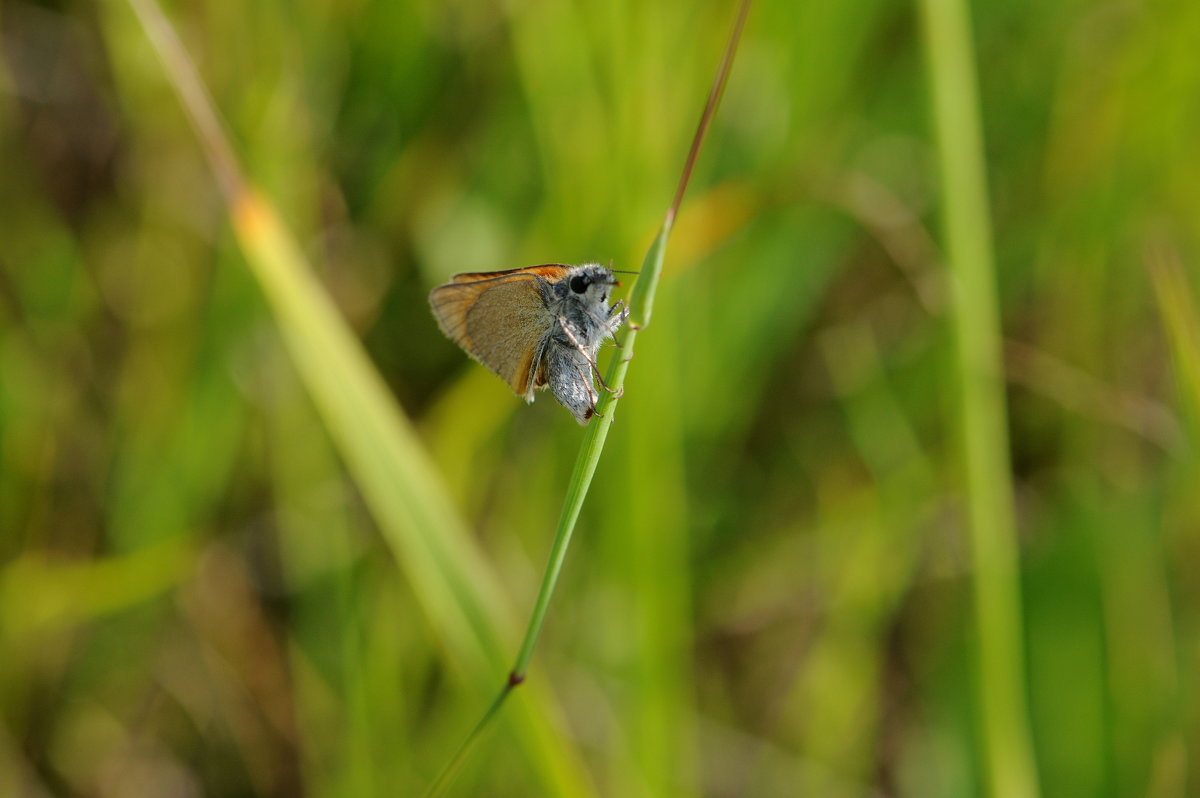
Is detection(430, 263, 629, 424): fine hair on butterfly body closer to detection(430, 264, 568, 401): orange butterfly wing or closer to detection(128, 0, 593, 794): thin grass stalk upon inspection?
detection(430, 264, 568, 401): orange butterfly wing

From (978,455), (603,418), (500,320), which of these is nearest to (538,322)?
(500,320)

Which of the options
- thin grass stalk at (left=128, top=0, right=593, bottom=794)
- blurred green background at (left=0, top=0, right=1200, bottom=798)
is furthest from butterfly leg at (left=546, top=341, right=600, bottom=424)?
blurred green background at (left=0, top=0, right=1200, bottom=798)

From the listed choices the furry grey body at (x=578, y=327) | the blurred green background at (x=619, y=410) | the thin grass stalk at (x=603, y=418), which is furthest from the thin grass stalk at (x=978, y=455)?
the thin grass stalk at (x=603, y=418)

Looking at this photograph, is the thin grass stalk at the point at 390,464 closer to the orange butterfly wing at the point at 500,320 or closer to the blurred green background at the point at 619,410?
the orange butterfly wing at the point at 500,320

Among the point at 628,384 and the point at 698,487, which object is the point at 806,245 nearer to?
the point at 698,487

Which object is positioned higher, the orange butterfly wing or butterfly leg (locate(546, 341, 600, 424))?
the orange butterfly wing

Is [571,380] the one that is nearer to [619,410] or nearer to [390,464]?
[390,464]

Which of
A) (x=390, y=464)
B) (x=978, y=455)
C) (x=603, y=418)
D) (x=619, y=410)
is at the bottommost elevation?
(x=603, y=418)
